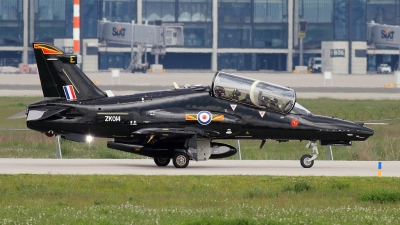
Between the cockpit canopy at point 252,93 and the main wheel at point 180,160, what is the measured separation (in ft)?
6.13

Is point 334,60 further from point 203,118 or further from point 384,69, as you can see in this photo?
point 203,118

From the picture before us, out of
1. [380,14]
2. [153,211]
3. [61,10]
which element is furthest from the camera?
[380,14]

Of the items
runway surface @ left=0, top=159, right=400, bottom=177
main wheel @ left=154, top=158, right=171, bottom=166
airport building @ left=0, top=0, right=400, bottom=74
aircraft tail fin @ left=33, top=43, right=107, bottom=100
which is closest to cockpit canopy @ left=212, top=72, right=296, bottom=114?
runway surface @ left=0, top=159, right=400, bottom=177

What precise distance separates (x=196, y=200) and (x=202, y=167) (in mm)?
6756

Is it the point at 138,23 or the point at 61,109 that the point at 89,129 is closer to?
the point at 61,109

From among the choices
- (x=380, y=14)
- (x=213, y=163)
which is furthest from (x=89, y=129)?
(x=380, y=14)

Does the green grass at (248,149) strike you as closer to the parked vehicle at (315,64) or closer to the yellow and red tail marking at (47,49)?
the yellow and red tail marking at (47,49)

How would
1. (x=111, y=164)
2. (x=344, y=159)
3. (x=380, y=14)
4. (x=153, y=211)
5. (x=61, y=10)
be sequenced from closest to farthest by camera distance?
(x=153, y=211), (x=111, y=164), (x=344, y=159), (x=61, y=10), (x=380, y=14)

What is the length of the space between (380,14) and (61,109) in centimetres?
10808

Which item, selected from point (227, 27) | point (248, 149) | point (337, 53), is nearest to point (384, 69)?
point (337, 53)

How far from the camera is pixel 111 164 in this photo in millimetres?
25109

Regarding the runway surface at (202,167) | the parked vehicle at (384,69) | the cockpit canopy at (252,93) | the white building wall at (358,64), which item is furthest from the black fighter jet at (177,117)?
the parked vehicle at (384,69)

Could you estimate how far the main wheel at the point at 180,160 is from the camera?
2359 cm

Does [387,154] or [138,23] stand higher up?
[138,23]
